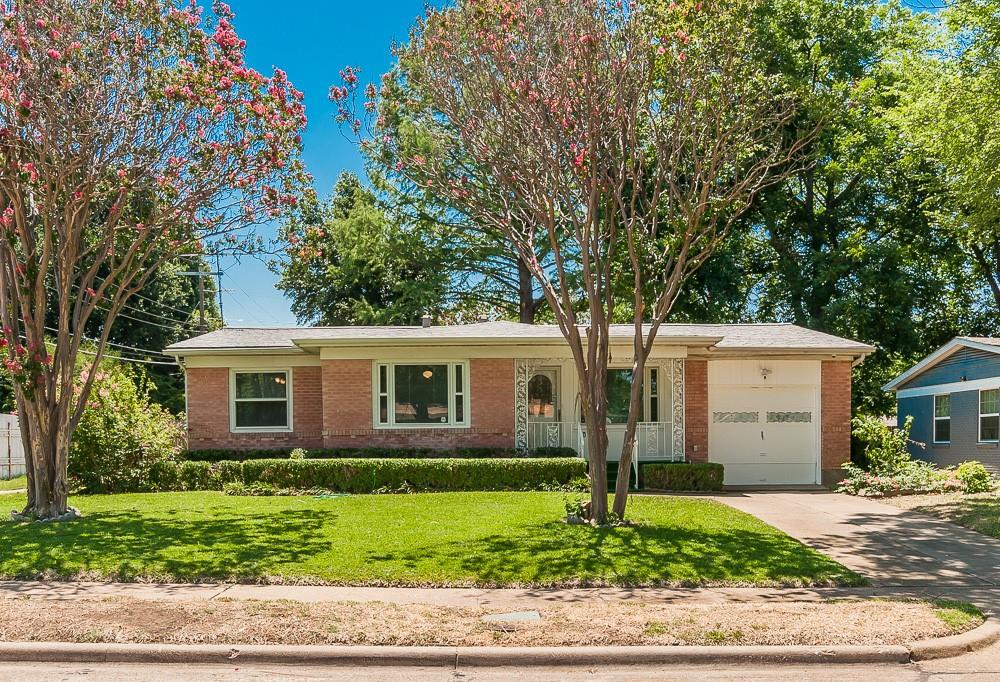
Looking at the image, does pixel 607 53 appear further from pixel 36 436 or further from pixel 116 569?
pixel 36 436

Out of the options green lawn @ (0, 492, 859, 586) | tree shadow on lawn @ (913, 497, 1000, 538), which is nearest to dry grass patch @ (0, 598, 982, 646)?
green lawn @ (0, 492, 859, 586)

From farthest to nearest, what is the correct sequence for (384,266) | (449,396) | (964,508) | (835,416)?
(384,266) → (835,416) → (449,396) → (964,508)

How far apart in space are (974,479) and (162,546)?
15.9 metres

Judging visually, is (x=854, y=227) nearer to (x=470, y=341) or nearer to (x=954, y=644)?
(x=470, y=341)

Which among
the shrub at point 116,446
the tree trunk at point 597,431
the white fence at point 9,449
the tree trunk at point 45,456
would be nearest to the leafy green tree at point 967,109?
the tree trunk at point 597,431

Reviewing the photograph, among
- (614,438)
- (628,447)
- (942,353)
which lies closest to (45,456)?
(628,447)

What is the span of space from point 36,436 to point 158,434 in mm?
5815

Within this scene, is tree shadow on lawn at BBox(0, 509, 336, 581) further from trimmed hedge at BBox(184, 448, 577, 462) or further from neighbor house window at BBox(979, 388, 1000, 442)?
neighbor house window at BBox(979, 388, 1000, 442)

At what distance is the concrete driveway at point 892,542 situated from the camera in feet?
31.0

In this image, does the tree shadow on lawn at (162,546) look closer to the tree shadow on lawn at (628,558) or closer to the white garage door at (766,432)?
the tree shadow on lawn at (628,558)

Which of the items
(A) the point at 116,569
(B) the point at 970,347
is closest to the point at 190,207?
(A) the point at 116,569

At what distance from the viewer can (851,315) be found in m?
29.3

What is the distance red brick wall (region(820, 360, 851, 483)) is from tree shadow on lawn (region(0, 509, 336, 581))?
12.8 meters

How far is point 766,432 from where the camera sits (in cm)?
2052
